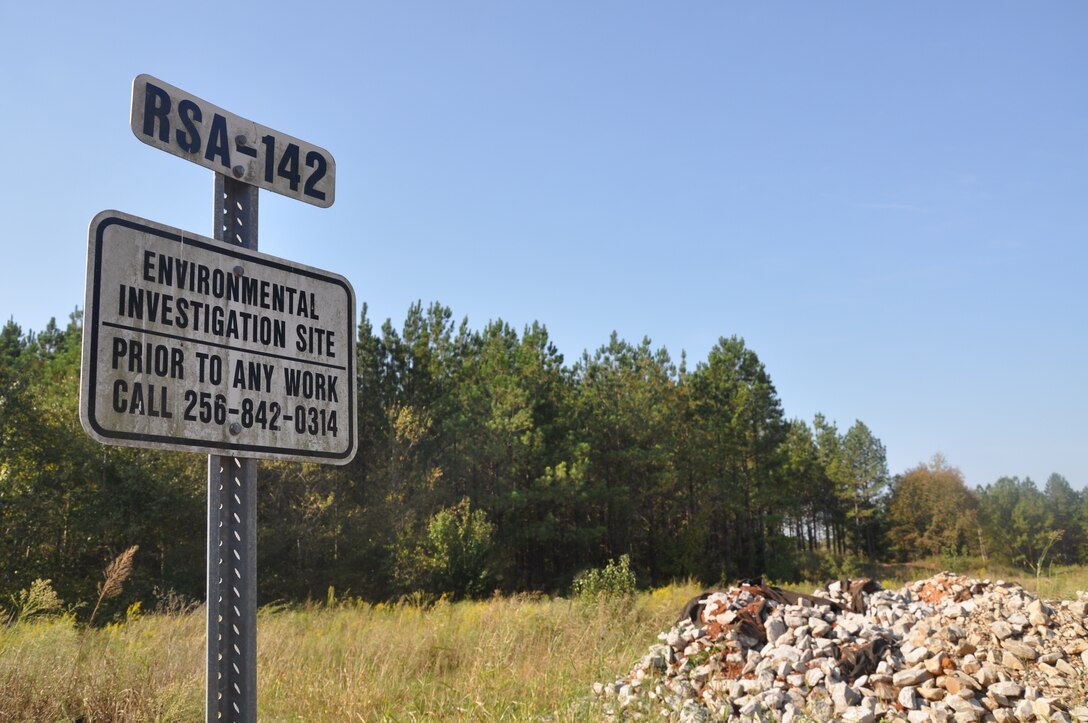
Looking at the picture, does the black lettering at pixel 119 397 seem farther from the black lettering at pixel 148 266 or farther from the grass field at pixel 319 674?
the grass field at pixel 319 674

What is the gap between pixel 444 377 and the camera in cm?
3816

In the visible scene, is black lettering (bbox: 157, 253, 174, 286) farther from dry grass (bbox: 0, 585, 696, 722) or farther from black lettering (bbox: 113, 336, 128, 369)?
dry grass (bbox: 0, 585, 696, 722)

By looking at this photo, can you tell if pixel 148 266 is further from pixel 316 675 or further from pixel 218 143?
pixel 316 675

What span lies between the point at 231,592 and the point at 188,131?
4.69 ft

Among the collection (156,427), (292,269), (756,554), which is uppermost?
(292,269)

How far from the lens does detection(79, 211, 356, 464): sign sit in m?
2.04

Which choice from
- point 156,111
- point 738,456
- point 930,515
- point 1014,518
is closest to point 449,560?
point 738,456

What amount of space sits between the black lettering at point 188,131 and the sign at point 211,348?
333mm

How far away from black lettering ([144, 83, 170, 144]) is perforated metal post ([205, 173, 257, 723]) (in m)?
1.01

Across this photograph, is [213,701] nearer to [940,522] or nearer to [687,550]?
[687,550]

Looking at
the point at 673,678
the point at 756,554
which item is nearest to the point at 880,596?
the point at 673,678

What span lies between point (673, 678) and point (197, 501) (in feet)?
81.6

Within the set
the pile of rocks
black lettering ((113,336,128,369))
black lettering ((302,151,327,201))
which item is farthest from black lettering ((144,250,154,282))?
the pile of rocks

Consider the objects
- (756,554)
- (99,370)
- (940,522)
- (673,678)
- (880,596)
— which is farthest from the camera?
(940,522)
